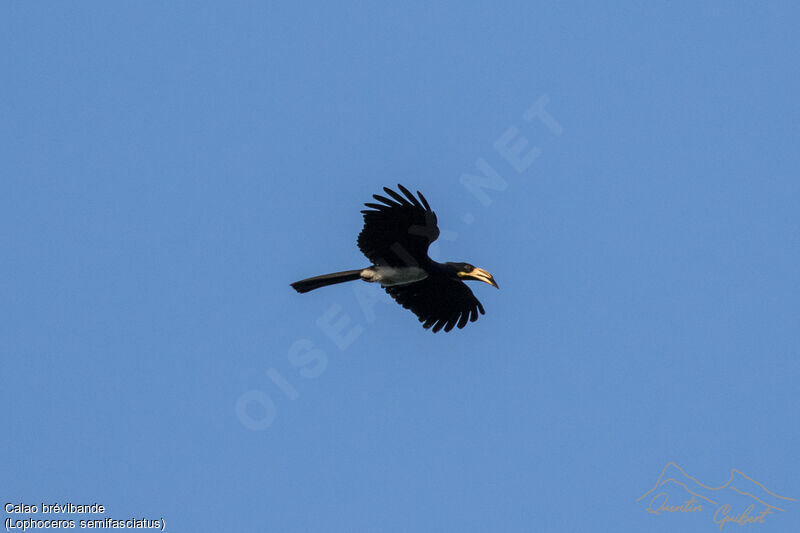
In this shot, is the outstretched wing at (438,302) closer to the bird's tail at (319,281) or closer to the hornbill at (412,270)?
the hornbill at (412,270)

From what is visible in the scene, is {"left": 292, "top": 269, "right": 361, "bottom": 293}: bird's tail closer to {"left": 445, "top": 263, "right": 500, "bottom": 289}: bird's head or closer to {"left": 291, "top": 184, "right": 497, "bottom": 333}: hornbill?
{"left": 291, "top": 184, "right": 497, "bottom": 333}: hornbill

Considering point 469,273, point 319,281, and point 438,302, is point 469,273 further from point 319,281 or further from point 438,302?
point 319,281

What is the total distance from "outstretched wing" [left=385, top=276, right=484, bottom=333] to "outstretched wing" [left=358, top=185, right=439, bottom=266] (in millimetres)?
1096

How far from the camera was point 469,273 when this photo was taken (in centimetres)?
1773

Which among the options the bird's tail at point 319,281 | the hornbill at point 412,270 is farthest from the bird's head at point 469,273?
the bird's tail at point 319,281

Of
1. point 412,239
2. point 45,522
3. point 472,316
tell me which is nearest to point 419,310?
point 472,316

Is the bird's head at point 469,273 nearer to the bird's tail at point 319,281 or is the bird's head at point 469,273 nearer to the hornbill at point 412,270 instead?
the hornbill at point 412,270

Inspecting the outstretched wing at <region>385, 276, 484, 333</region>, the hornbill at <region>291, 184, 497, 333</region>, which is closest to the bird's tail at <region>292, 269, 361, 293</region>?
the hornbill at <region>291, 184, 497, 333</region>

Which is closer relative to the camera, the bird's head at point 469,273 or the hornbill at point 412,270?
the hornbill at point 412,270

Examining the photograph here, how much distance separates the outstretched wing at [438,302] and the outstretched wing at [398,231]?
43.1 inches

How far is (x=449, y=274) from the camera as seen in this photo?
58.4ft

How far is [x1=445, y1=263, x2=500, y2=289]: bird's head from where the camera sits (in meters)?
17.6

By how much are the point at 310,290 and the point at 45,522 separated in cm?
562

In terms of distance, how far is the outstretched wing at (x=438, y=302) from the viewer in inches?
718
